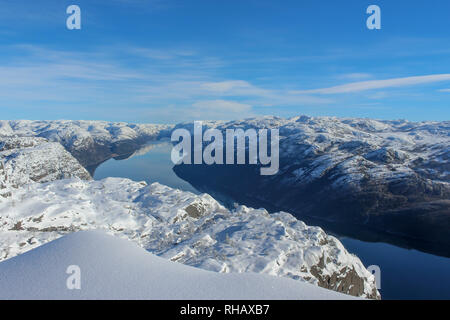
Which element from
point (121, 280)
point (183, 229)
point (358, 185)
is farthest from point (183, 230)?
point (358, 185)

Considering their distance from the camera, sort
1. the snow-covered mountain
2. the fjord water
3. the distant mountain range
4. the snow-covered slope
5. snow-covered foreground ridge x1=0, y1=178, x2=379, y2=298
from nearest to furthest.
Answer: snow-covered foreground ridge x1=0, y1=178, x2=379, y2=298, the distant mountain range, the fjord water, the snow-covered mountain, the snow-covered slope

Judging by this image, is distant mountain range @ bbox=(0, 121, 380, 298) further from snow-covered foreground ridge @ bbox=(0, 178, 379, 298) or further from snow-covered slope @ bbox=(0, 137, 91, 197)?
snow-covered slope @ bbox=(0, 137, 91, 197)

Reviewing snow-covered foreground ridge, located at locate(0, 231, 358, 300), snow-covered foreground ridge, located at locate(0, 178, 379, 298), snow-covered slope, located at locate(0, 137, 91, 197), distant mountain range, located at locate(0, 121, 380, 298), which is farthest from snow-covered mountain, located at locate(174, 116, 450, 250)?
snow-covered foreground ridge, located at locate(0, 231, 358, 300)

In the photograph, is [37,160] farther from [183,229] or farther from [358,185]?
[358,185]

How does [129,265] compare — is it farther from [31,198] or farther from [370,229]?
[370,229]

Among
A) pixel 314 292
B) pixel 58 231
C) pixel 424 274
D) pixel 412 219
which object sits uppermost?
pixel 314 292

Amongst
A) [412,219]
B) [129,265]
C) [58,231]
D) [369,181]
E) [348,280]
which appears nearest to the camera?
[129,265]
